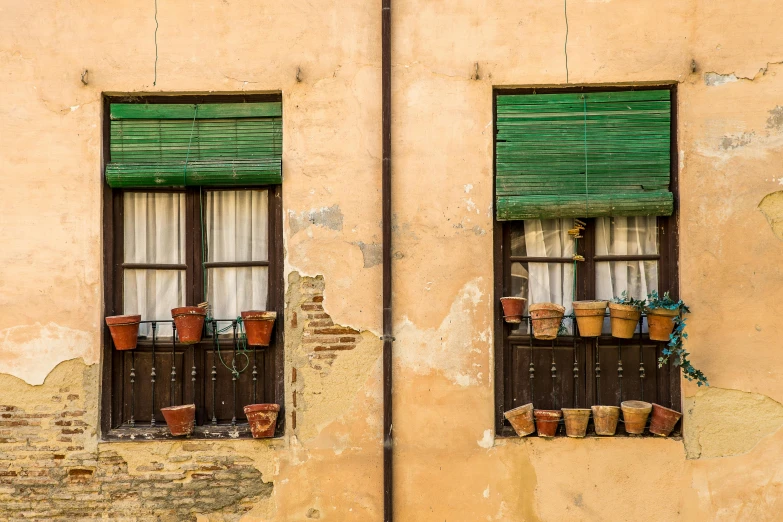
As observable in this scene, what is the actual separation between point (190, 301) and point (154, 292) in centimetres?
27

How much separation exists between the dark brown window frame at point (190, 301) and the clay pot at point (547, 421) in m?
1.67

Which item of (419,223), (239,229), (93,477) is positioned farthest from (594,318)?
(93,477)

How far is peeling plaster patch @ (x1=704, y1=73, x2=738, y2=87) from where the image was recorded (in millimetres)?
4902

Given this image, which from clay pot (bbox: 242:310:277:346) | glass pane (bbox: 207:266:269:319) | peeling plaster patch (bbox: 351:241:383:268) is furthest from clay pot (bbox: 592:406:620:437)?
glass pane (bbox: 207:266:269:319)

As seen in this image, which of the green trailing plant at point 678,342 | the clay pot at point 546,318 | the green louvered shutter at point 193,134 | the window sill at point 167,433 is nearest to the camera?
the green trailing plant at point 678,342

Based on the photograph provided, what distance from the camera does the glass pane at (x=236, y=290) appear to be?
16.8 feet

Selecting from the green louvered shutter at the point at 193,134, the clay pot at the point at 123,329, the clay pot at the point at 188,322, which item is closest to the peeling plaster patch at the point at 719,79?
the green louvered shutter at the point at 193,134

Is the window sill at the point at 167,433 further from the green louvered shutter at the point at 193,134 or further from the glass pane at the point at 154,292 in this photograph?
the green louvered shutter at the point at 193,134

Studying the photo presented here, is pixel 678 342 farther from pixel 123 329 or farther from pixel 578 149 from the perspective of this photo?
pixel 123 329

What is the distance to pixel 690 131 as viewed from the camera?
493cm

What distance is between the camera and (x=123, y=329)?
192 inches

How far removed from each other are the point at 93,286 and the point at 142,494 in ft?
4.56

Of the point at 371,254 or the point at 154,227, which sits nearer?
the point at 371,254

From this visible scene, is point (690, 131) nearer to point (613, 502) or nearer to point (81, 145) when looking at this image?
point (613, 502)
